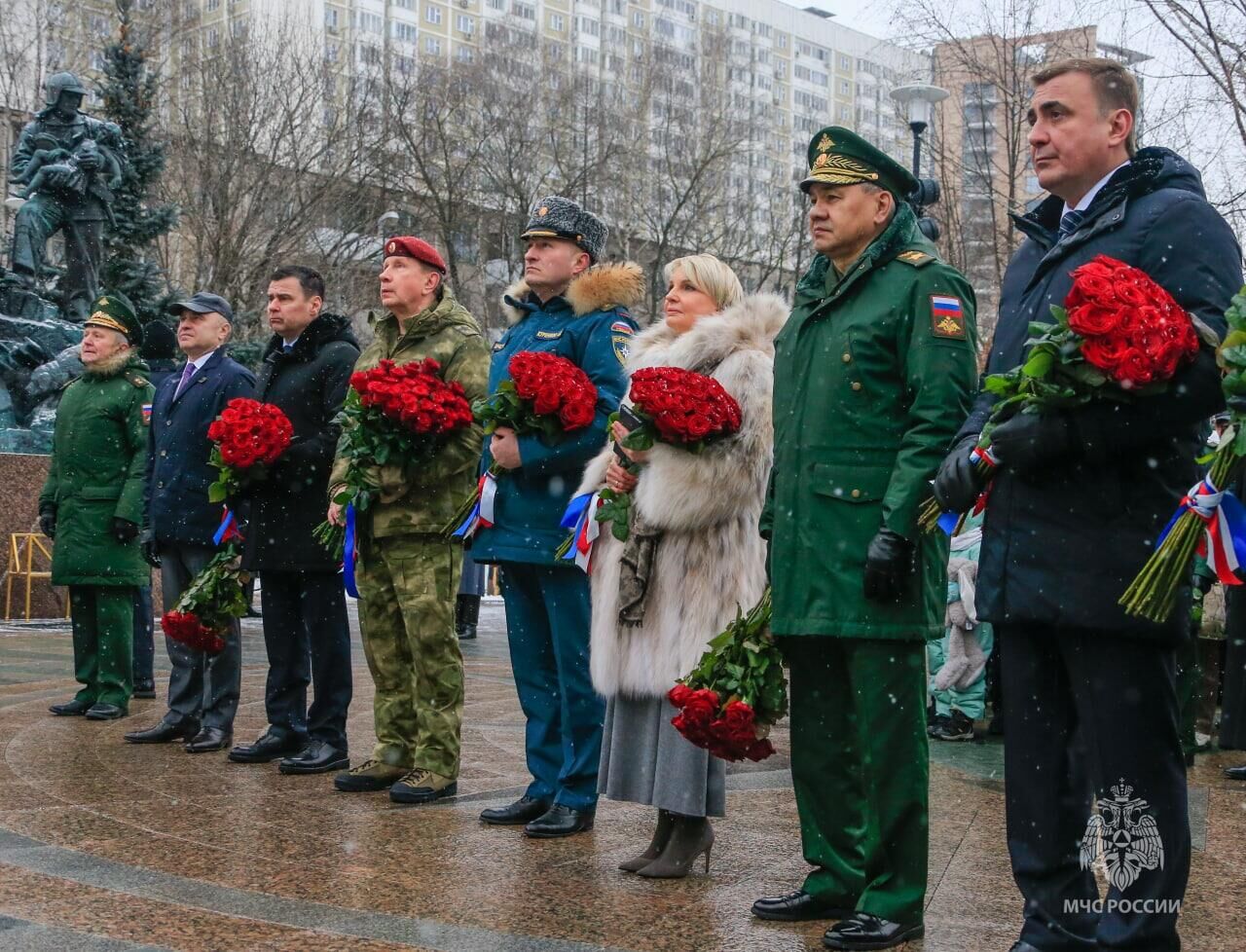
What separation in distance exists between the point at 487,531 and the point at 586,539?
26.8 inches

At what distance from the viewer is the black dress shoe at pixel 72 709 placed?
911cm

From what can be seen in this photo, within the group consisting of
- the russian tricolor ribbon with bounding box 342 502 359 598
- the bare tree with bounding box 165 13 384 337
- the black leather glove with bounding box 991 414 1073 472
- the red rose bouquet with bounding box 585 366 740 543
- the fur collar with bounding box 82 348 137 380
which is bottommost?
the russian tricolor ribbon with bounding box 342 502 359 598

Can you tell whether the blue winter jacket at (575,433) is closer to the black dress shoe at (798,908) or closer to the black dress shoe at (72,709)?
the black dress shoe at (798,908)

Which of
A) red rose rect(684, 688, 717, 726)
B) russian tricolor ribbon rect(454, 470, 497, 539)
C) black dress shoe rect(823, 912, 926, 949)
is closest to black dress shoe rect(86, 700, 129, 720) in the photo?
russian tricolor ribbon rect(454, 470, 497, 539)

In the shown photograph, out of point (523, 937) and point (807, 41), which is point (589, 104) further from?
point (807, 41)

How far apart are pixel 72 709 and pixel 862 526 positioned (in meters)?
6.10

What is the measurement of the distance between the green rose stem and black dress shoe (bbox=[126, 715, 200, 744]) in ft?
18.8

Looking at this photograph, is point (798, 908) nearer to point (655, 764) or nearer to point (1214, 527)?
point (655, 764)

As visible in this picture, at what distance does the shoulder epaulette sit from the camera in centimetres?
468

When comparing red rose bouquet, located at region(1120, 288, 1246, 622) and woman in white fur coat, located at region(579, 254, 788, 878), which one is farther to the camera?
woman in white fur coat, located at region(579, 254, 788, 878)

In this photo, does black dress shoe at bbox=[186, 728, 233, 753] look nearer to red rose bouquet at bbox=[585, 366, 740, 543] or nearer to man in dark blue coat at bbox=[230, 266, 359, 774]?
man in dark blue coat at bbox=[230, 266, 359, 774]

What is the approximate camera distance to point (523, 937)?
177 inches

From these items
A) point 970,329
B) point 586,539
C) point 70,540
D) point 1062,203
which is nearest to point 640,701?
point 586,539

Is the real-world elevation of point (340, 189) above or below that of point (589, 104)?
below
